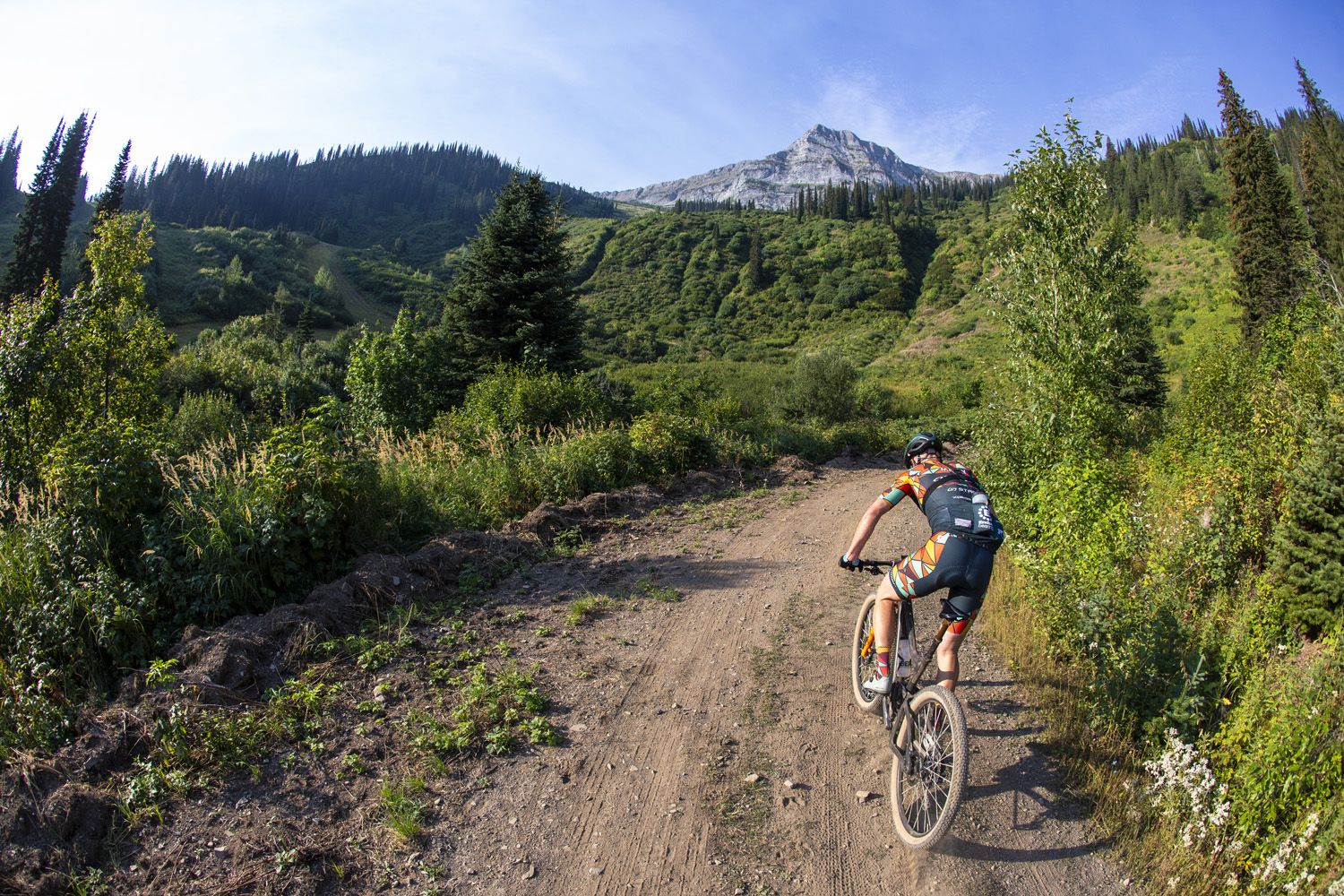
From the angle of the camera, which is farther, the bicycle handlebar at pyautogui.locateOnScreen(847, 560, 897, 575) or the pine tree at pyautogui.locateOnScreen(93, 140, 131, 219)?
the pine tree at pyautogui.locateOnScreen(93, 140, 131, 219)

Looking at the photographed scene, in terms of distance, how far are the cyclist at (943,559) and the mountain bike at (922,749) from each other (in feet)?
0.25

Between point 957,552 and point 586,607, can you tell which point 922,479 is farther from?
point 586,607

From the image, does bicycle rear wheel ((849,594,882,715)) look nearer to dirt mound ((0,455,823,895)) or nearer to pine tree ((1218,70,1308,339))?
dirt mound ((0,455,823,895))

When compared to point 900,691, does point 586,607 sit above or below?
below

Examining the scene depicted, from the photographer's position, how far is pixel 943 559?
12.5ft

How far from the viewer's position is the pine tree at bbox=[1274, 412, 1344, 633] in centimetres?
811

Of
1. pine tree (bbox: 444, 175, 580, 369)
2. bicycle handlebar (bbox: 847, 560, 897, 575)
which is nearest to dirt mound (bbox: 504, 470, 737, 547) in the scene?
bicycle handlebar (bbox: 847, 560, 897, 575)

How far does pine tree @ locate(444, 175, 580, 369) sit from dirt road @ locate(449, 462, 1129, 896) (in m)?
15.9

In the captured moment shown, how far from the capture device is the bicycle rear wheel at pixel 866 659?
4602mm

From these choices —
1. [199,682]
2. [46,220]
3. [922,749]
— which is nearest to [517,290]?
[199,682]

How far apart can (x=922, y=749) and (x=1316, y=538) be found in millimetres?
8540

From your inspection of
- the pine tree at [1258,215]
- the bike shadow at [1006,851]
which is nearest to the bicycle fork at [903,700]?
the bike shadow at [1006,851]

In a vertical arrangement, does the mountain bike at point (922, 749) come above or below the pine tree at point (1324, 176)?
below

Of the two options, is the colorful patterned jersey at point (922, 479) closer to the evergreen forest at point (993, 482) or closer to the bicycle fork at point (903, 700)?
the bicycle fork at point (903, 700)
